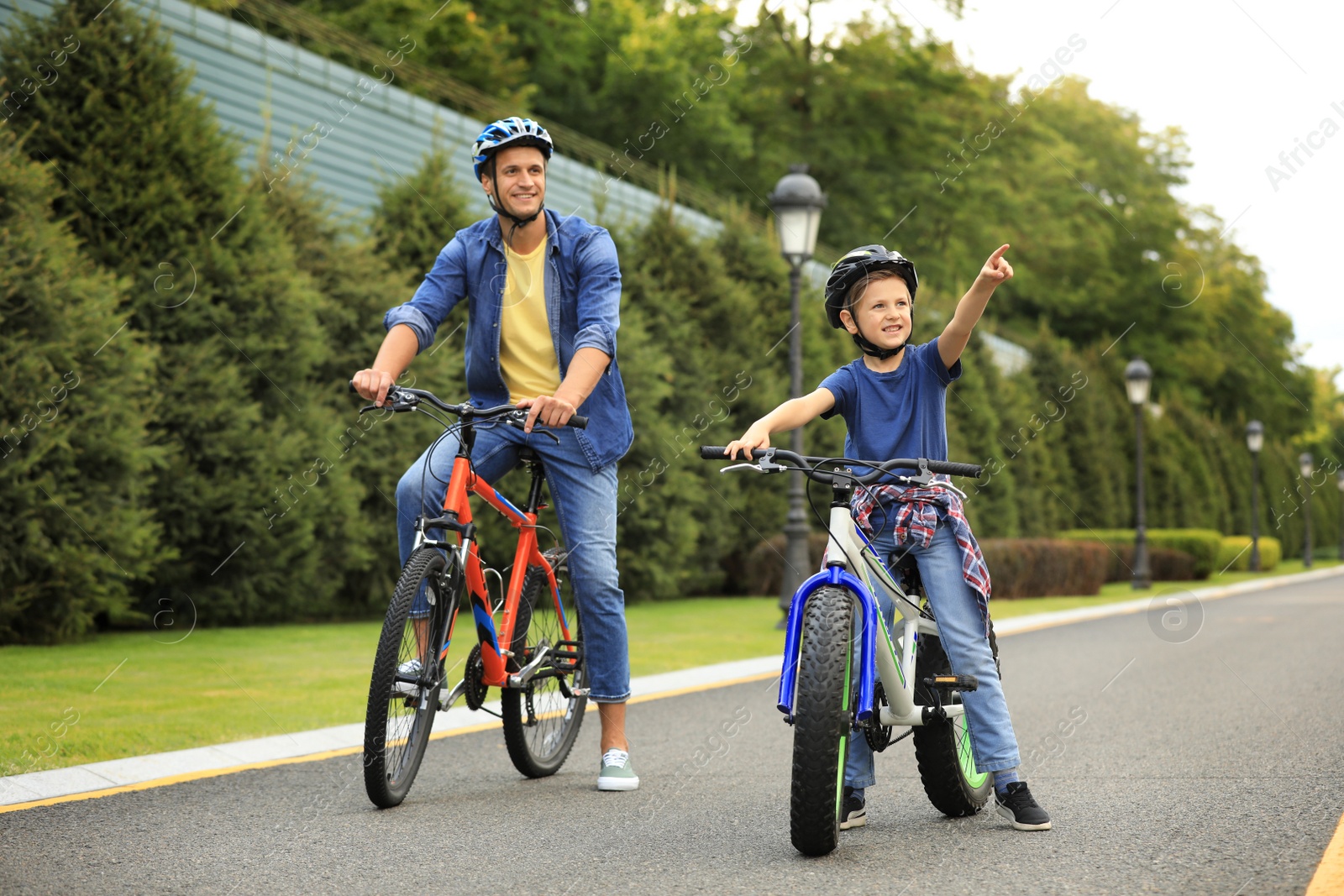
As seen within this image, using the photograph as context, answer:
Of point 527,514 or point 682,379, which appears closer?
point 527,514

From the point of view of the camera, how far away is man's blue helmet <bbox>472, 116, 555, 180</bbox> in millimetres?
4512

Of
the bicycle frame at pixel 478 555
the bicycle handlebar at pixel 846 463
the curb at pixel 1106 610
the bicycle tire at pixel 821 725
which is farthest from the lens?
the curb at pixel 1106 610

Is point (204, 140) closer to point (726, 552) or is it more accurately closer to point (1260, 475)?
point (726, 552)

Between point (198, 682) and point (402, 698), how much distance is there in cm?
389

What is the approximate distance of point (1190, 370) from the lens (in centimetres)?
5241

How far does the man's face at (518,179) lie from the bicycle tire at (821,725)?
1.85 metres

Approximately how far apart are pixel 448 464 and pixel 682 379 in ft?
42.2

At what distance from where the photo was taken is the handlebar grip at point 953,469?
3.54 metres

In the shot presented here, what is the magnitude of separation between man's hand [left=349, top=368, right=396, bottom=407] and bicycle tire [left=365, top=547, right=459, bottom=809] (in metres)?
0.50

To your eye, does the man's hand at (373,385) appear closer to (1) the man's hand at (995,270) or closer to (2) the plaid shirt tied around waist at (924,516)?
(2) the plaid shirt tied around waist at (924,516)

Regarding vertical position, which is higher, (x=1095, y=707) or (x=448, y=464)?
(x=448, y=464)

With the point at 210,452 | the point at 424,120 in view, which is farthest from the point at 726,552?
the point at 210,452

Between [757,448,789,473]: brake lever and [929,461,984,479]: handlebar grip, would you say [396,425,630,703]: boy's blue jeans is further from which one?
[929,461,984,479]: handlebar grip

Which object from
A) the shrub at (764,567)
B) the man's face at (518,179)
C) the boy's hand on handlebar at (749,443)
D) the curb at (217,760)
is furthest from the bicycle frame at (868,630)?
the shrub at (764,567)
